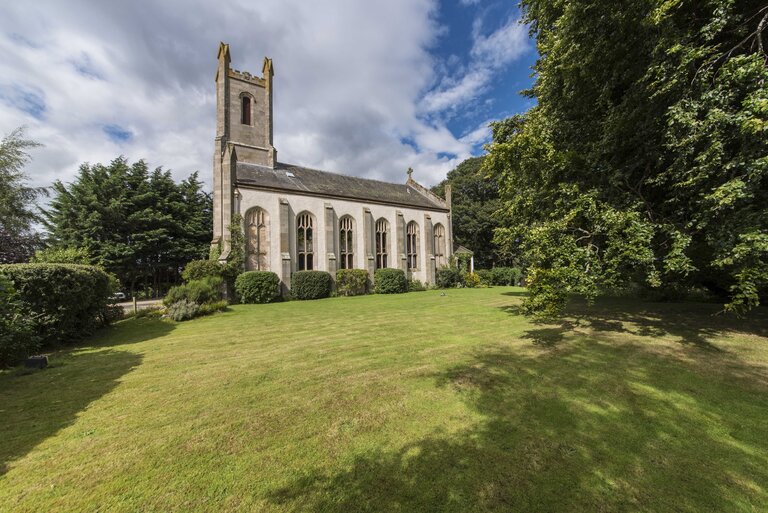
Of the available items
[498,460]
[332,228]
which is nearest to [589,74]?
[498,460]

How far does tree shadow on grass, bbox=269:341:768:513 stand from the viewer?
7.62 feet

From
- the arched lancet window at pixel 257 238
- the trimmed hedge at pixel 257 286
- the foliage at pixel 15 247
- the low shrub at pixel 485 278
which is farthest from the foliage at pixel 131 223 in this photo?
the low shrub at pixel 485 278

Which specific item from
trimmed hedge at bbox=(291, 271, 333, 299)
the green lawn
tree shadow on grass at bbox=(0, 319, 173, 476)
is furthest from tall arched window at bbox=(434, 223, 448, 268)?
tree shadow on grass at bbox=(0, 319, 173, 476)

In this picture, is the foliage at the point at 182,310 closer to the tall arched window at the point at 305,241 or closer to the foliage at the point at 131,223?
the tall arched window at the point at 305,241

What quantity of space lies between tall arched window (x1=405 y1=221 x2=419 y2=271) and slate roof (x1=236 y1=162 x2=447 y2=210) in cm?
212

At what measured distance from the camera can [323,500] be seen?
2.34m

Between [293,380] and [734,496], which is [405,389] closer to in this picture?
[293,380]

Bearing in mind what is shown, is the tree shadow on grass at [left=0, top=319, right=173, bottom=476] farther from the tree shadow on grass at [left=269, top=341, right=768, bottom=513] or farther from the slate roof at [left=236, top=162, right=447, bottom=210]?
the slate roof at [left=236, top=162, right=447, bottom=210]

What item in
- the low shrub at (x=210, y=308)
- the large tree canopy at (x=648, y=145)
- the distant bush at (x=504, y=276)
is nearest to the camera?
the large tree canopy at (x=648, y=145)

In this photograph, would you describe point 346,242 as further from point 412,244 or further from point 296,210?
point 412,244

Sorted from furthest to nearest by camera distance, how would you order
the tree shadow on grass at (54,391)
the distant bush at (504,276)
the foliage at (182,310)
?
the distant bush at (504,276)
the foliage at (182,310)
the tree shadow on grass at (54,391)

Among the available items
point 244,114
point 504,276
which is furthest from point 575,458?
point 504,276

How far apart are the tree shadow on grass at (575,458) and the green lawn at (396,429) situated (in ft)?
0.06

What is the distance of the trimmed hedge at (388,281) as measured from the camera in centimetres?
2416
